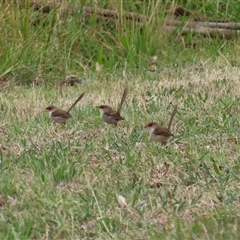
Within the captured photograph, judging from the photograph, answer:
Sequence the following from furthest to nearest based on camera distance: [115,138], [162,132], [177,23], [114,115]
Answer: [177,23], [114,115], [115,138], [162,132]

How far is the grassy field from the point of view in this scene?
13.6 feet

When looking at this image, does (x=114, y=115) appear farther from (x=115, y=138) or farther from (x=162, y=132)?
(x=162, y=132)

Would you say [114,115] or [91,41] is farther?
[91,41]

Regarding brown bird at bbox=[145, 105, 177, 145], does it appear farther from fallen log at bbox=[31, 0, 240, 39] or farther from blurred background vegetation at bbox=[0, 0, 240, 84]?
fallen log at bbox=[31, 0, 240, 39]

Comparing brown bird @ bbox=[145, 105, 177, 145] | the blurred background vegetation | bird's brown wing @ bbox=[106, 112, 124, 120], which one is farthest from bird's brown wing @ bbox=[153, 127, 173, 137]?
the blurred background vegetation

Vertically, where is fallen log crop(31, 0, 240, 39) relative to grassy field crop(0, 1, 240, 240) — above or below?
below

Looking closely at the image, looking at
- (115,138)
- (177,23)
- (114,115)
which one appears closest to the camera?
(115,138)

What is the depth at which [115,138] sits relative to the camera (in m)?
5.73

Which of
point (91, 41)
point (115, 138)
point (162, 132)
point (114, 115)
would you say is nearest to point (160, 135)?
point (162, 132)

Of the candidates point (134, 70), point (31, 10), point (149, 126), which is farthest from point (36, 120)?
point (31, 10)

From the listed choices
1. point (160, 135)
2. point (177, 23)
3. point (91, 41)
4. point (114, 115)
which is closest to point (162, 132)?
point (160, 135)

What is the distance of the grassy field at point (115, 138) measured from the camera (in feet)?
13.6

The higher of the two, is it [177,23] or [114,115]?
[114,115]

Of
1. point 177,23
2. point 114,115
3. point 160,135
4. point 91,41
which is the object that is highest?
point 160,135
